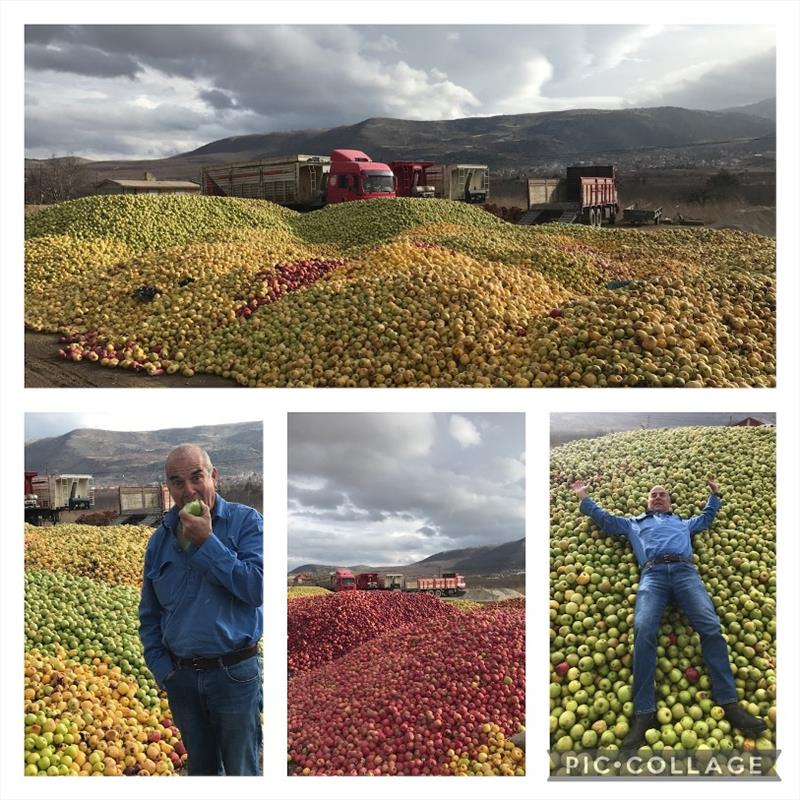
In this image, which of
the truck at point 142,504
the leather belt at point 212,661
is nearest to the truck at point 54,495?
the truck at point 142,504

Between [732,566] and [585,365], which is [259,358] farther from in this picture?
[732,566]

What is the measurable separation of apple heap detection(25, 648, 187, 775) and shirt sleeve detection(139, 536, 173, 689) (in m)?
0.52

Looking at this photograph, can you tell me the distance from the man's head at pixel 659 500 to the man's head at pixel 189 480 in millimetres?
2271

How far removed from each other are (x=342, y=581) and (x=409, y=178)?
36.4 ft

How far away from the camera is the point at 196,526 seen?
11.9ft

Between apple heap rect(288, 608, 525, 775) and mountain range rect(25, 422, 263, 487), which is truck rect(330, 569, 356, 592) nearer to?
apple heap rect(288, 608, 525, 775)

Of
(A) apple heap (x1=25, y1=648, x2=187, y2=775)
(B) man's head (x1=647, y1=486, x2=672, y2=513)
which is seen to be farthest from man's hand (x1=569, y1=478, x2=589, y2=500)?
(A) apple heap (x1=25, y1=648, x2=187, y2=775)

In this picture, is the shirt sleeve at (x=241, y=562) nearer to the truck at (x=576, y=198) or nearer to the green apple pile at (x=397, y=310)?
the green apple pile at (x=397, y=310)

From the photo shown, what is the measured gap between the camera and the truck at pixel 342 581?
452 cm

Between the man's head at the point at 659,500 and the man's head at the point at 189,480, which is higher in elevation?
the man's head at the point at 189,480

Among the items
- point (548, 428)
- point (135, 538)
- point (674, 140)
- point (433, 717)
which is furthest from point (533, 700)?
point (674, 140)

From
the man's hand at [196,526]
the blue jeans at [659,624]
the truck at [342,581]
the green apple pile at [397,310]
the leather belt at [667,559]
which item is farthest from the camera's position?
the green apple pile at [397,310]

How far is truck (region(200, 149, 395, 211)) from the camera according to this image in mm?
12586

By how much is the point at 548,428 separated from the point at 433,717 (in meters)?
1.64
